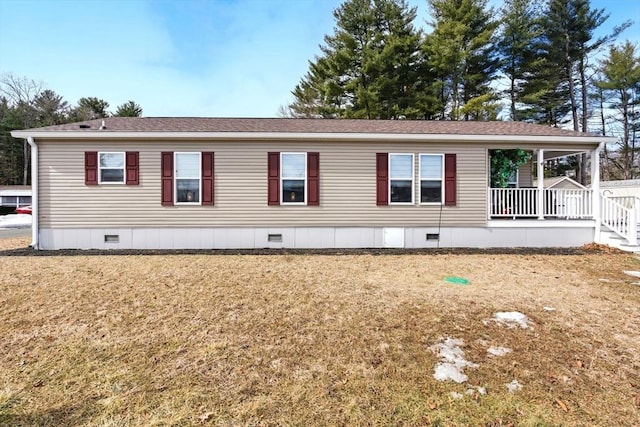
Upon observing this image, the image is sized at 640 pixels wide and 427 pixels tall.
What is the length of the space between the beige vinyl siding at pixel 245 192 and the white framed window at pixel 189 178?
0.21m

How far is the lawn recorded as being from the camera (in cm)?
249

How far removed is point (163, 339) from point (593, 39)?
1140 inches

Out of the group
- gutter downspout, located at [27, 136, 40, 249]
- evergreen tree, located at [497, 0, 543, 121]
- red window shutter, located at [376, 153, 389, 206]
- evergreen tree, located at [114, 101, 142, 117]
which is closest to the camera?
gutter downspout, located at [27, 136, 40, 249]

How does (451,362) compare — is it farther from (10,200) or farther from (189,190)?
(10,200)

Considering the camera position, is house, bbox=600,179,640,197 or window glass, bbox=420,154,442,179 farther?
house, bbox=600,179,640,197

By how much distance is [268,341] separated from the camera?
3570 millimetres

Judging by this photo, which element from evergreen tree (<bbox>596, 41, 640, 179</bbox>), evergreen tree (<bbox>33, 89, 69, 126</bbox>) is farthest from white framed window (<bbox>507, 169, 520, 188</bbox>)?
evergreen tree (<bbox>33, 89, 69, 126</bbox>)

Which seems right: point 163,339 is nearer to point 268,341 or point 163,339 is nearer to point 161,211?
point 268,341

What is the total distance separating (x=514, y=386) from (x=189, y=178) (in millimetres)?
8307

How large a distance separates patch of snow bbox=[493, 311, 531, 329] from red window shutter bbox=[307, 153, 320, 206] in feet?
18.3

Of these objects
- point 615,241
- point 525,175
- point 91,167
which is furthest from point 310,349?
point 525,175

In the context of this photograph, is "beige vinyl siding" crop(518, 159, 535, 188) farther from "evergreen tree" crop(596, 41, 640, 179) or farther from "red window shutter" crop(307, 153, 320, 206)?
"evergreen tree" crop(596, 41, 640, 179)

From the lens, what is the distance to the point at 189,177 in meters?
8.91

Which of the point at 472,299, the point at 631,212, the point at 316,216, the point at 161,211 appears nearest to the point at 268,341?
the point at 472,299
